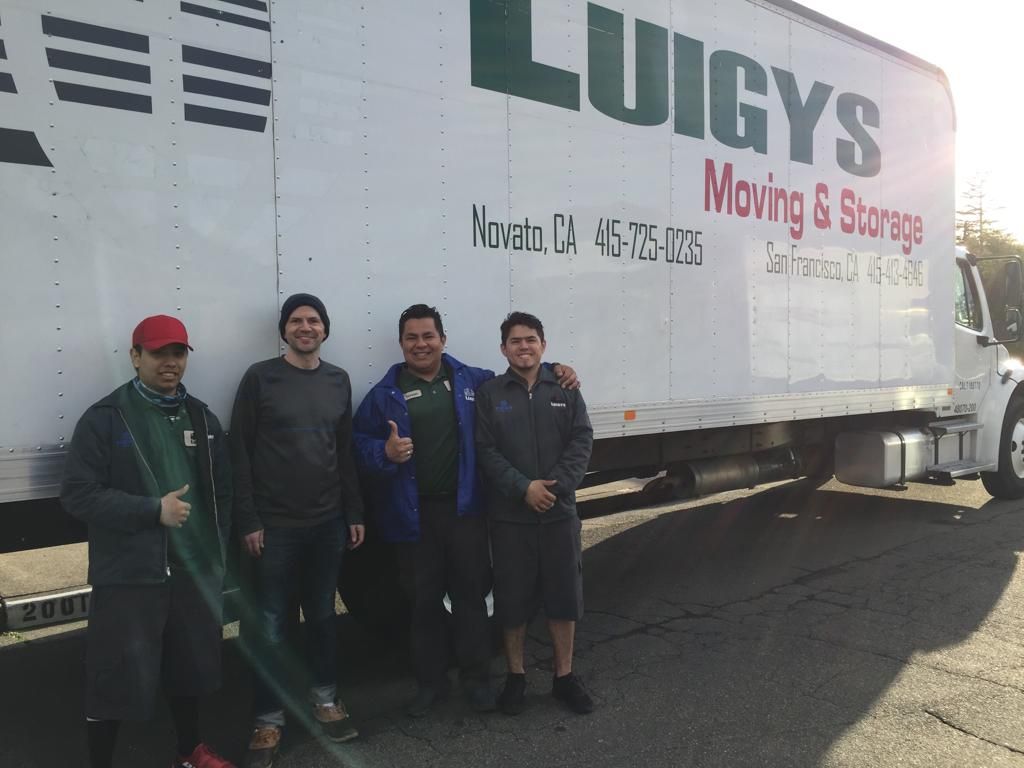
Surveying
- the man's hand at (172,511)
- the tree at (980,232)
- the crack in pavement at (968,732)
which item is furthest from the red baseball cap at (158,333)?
the tree at (980,232)

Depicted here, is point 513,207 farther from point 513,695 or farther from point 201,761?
point 201,761

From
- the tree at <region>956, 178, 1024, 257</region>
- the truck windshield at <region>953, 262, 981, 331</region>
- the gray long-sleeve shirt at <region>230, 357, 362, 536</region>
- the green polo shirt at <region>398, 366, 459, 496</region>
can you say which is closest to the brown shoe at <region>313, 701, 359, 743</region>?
the gray long-sleeve shirt at <region>230, 357, 362, 536</region>

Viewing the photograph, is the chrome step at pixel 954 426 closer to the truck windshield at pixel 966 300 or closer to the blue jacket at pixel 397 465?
the truck windshield at pixel 966 300

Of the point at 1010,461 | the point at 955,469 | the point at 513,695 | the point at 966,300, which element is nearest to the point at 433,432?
the point at 513,695

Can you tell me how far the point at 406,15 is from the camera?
137 inches

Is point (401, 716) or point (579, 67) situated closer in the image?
point (401, 716)

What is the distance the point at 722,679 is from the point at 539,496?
1.38m

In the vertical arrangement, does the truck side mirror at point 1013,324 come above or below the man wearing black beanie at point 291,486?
above

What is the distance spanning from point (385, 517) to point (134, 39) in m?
2.01

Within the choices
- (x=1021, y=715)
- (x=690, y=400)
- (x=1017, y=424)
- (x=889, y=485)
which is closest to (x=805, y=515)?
(x=889, y=485)

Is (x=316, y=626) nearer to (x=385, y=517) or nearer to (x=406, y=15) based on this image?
(x=385, y=517)

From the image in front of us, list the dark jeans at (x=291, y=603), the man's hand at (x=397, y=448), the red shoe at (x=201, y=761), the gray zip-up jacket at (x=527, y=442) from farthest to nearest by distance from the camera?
1. the gray zip-up jacket at (x=527, y=442)
2. the man's hand at (x=397, y=448)
3. the dark jeans at (x=291, y=603)
4. the red shoe at (x=201, y=761)

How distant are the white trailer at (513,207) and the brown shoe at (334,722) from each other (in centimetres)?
131

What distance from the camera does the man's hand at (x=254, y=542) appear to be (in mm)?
3027
